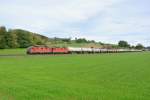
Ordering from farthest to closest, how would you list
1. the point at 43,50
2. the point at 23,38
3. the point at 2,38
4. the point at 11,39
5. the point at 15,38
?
1. the point at 23,38
2. the point at 15,38
3. the point at 11,39
4. the point at 2,38
5. the point at 43,50

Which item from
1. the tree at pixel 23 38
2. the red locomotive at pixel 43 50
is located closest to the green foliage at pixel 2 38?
the tree at pixel 23 38

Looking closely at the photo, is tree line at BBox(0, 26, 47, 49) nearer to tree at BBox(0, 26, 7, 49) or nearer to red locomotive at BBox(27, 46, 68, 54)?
tree at BBox(0, 26, 7, 49)

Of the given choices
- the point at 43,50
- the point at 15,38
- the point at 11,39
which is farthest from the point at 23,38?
the point at 43,50

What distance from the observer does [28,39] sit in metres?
116

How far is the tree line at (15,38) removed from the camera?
336 ft

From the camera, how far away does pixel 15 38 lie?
109m

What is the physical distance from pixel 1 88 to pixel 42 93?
2.29 m

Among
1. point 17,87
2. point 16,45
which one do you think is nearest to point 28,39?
point 16,45

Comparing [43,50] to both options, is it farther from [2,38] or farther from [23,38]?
[23,38]

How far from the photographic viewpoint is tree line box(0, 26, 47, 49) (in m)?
102

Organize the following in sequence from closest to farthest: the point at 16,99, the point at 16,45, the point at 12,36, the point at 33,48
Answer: the point at 16,99 < the point at 33,48 < the point at 12,36 < the point at 16,45

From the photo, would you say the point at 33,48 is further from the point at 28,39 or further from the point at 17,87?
the point at 17,87

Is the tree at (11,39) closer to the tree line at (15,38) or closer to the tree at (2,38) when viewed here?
the tree line at (15,38)

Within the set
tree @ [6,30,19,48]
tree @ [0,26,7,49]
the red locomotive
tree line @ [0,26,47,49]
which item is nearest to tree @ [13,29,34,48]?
tree line @ [0,26,47,49]
